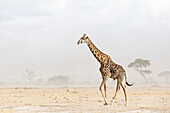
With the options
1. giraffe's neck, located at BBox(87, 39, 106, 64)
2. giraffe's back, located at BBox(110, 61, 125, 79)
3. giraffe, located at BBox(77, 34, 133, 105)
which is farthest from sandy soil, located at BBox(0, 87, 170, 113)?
giraffe's neck, located at BBox(87, 39, 106, 64)

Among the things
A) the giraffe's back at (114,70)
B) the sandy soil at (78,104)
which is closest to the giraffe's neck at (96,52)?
the giraffe's back at (114,70)

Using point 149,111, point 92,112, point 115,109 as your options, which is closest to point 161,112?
point 149,111

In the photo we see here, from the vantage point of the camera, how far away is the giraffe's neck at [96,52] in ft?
46.2

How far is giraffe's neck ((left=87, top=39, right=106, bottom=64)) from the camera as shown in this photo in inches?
554

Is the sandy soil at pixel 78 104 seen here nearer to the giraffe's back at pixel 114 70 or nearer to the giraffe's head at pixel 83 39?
the giraffe's back at pixel 114 70

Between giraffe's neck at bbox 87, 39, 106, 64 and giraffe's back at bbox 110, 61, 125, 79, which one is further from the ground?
giraffe's neck at bbox 87, 39, 106, 64

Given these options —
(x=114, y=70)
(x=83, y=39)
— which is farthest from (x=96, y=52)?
(x=114, y=70)

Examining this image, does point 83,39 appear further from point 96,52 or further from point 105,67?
point 105,67

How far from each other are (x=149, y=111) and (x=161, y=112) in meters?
0.49

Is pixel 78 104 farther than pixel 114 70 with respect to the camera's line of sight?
Yes

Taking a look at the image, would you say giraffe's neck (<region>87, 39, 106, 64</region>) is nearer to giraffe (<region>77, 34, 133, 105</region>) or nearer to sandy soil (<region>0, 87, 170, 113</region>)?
giraffe (<region>77, 34, 133, 105</region>)

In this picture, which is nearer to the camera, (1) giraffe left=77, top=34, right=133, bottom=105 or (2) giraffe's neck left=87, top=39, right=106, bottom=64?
(1) giraffe left=77, top=34, right=133, bottom=105

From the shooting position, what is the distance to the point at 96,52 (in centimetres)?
1427

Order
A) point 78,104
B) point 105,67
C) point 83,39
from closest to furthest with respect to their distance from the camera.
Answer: point 105,67 < point 83,39 < point 78,104
